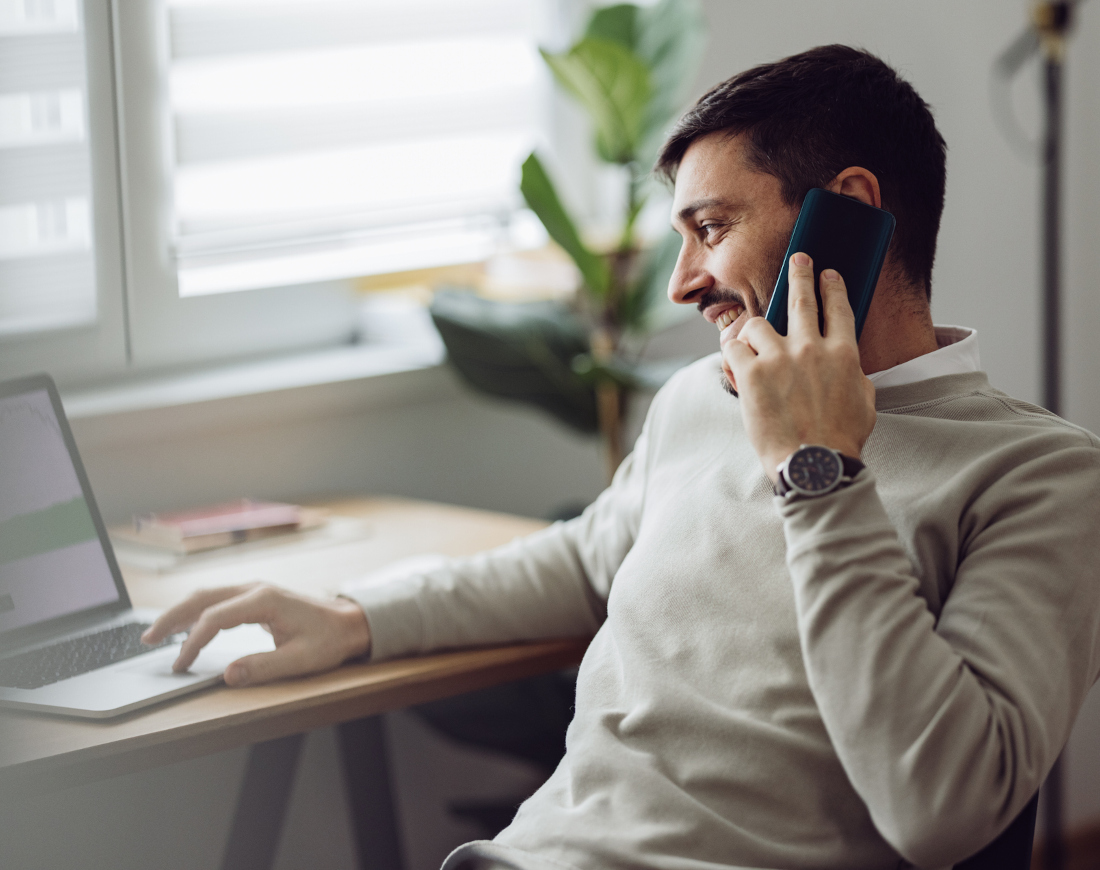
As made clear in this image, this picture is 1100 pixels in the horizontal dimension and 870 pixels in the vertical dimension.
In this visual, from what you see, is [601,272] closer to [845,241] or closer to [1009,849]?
[845,241]

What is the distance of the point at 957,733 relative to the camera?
75 centimetres

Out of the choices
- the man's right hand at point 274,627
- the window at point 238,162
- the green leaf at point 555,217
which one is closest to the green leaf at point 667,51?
the green leaf at point 555,217

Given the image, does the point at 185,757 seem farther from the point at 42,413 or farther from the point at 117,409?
the point at 117,409

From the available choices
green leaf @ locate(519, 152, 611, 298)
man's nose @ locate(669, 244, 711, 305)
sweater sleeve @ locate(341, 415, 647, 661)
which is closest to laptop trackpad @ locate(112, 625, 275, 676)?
sweater sleeve @ locate(341, 415, 647, 661)

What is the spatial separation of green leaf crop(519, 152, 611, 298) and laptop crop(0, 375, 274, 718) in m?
0.70

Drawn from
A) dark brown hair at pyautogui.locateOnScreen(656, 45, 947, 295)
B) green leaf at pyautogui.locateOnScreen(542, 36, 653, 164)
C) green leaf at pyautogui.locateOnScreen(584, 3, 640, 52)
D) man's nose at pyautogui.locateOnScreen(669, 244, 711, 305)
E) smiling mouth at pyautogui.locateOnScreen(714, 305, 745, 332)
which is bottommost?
smiling mouth at pyautogui.locateOnScreen(714, 305, 745, 332)

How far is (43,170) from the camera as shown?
5.37 feet

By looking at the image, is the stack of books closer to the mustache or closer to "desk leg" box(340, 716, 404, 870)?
"desk leg" box(340, 716, 404, 870)

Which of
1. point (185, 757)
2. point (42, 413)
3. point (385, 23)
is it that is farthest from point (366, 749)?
point (385, 23)

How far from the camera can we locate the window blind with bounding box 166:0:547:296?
1812 millimetres

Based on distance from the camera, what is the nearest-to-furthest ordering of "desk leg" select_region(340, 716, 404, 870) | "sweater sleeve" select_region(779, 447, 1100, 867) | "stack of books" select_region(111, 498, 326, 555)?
"sweater sleeve" select_region(779, 447, 1100, 867)
"desk leg" select_region(340, 716, 404, 870)
"stack of books" select_region(111, 498, 326, 555)

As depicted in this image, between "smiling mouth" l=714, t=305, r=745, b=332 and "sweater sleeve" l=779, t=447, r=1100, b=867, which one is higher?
"smiling mouth" l=714, t=305, r=745, b=332

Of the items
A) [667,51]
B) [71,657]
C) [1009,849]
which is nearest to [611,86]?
[667,51]

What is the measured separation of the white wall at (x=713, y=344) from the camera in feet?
5.73
